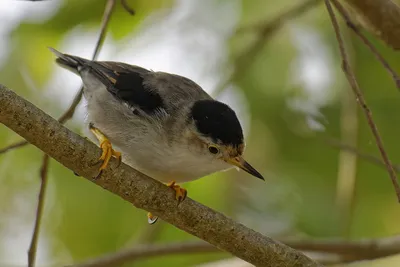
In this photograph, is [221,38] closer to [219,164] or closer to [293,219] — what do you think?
[293,219]

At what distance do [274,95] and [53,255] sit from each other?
1.77 m

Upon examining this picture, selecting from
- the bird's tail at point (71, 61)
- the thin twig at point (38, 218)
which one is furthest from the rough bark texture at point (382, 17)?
the thin twig at point (38, 218)

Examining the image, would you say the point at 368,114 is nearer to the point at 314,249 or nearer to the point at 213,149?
the point at 213,149

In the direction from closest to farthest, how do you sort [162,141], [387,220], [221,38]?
[162,141] < [387,220] < [221,38]

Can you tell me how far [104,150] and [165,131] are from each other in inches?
19.5

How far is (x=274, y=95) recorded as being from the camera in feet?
Answer: 15.2

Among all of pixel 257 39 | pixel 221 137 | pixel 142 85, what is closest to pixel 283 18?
pixel 257 39

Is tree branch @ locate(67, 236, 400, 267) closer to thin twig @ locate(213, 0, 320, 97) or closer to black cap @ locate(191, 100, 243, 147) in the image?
black cap @ locate(191, 100, 243, 147)

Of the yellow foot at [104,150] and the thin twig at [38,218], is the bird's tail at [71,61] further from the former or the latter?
the thin twig at [38,218]

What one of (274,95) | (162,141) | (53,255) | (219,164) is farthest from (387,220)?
(53,255)

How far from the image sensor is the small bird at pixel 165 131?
10.1ft

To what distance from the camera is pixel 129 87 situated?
10.9 feet

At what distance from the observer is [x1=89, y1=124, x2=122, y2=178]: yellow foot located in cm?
251

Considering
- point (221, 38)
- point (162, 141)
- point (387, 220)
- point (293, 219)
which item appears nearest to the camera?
point (162, 141)
